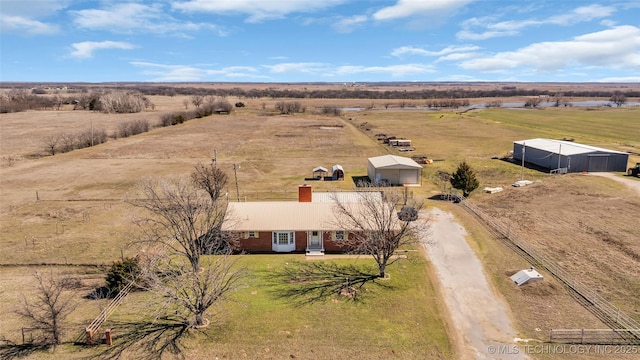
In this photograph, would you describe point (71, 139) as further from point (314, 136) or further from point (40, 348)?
point (40, 348)

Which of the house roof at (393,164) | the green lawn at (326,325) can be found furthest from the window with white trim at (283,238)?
the house roof at (393,164)

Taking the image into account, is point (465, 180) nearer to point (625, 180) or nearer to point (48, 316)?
point (625, 180)

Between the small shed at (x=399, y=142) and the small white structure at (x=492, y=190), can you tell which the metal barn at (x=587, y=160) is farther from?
the small shed at (x=399, y=142)

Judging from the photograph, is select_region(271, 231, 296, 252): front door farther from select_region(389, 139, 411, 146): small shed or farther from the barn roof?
select_region(389, 139, 411, 146): small shed

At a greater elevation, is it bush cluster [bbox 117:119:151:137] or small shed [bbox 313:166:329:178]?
bush cluster [bbox 117:119:151:137]

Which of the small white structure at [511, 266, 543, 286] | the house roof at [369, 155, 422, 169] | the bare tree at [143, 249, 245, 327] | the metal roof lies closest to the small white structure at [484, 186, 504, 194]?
the house roof at [369, 155, 422, 169]
